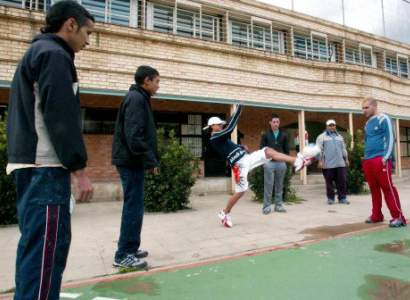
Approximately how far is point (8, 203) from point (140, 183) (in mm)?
3669

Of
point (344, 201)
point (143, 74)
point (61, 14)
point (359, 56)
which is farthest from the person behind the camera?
point (359, 56)

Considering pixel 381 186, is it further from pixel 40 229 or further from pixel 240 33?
pixel 240 33

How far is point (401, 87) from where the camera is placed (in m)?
16.0

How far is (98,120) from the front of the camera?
10.5m

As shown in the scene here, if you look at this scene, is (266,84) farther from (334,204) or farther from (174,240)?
(174,240)

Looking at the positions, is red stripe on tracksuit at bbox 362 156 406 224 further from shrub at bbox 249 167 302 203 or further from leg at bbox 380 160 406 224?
shrub at bbox 249 167 302 203

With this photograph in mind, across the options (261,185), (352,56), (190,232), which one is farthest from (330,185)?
(352,56)

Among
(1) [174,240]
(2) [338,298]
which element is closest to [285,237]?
(1) [174,240]

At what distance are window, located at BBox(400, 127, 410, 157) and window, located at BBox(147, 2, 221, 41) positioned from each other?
1232 cm

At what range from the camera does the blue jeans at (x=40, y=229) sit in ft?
5.65

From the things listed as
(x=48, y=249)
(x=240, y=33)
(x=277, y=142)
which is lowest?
(x=48, y=249)

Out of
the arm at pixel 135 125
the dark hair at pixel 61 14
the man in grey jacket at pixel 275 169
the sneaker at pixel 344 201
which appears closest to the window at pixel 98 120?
the man in grey jacket at pixel 275 169

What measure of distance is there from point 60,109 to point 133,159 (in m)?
1.60

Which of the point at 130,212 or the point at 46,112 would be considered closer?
the point at 46,112
